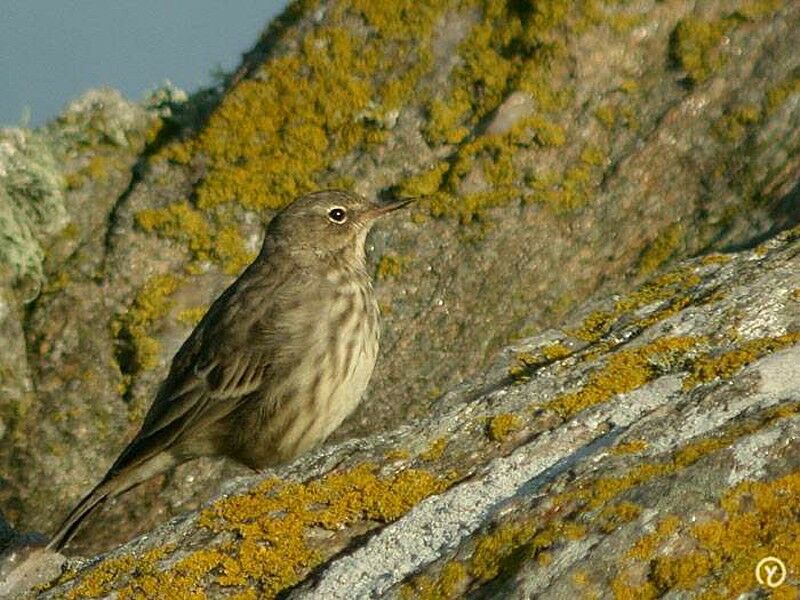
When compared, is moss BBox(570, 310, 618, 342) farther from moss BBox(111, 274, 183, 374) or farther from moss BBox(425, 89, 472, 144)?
moss BBox(111, 274, 183, 374)

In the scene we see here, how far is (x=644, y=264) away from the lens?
24.2 feet

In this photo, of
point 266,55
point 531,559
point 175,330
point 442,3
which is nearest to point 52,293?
point 175,330

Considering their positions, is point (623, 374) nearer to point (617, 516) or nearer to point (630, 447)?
point (630, 447)

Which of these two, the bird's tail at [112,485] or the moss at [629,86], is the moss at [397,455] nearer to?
the bird's tail at [112,485]

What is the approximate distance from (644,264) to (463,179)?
1.07m

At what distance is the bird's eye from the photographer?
8.03m

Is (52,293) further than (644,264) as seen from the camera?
Yes

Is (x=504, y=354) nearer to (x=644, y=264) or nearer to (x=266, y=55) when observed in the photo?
(x=644, y=264)

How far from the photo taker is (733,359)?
4.71m

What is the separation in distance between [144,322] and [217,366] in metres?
0.45

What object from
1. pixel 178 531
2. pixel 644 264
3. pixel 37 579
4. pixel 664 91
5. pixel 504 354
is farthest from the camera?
pixel 664 91

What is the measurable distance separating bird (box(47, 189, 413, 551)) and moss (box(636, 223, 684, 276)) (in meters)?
1.36

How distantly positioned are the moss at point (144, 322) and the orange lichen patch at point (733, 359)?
3.89m

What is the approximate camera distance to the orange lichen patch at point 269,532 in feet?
14.7
